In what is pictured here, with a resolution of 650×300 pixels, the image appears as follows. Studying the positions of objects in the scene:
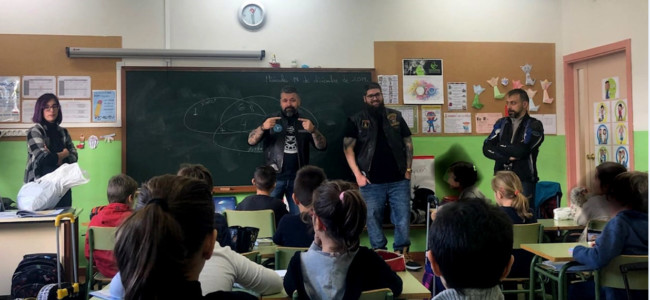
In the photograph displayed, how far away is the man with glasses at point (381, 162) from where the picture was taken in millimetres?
5168

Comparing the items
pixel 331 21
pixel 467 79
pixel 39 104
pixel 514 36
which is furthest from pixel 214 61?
pixel 514 36

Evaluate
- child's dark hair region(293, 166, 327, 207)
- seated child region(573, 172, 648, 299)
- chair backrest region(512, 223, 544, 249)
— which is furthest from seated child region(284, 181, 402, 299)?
chair backrest region(512, 223, 544, 249)

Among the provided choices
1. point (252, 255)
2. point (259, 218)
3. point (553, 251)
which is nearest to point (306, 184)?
point (259, 218)

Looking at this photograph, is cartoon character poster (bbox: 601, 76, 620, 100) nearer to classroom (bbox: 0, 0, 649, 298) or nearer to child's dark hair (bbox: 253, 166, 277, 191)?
classroom (bbox: 0, 0, 649, 298)

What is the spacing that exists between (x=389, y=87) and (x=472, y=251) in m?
4.41

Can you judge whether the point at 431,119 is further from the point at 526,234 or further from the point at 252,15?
the point at 526,234

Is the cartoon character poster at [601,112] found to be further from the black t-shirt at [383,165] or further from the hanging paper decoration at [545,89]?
the black t-shirt at [383,165]

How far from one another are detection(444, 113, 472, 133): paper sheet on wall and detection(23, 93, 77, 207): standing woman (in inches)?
138

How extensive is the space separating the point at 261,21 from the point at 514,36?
2582 mm

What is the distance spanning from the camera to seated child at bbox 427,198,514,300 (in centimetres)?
137

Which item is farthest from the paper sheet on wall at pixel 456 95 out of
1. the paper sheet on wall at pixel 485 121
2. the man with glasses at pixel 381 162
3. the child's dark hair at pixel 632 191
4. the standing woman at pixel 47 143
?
the standing woman at pixel 47 143

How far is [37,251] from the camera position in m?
4.16

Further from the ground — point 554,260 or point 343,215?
point 343,215

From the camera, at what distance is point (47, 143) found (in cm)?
486
